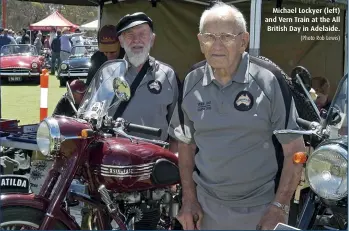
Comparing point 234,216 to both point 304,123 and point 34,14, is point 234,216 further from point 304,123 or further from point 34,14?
point 34,14

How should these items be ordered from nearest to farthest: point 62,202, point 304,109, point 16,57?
point 62,202, point 304,109, point 16,57

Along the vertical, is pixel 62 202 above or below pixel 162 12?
below

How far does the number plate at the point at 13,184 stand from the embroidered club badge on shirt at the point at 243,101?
156 cm

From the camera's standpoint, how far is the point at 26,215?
2.65 meters

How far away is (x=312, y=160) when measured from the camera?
7.39 feet

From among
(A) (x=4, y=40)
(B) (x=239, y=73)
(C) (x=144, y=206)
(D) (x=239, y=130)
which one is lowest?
(C) (x=144, y=206)

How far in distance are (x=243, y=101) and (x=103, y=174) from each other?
0.87 metres

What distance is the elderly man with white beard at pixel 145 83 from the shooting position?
3434 mm

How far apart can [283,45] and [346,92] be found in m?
5.53

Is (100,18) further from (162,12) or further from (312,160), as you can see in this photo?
(312,160)

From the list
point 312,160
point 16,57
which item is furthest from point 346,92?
point 16,57

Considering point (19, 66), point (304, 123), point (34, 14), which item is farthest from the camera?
point (34, 14)

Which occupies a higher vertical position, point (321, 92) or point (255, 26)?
point (255, 26)

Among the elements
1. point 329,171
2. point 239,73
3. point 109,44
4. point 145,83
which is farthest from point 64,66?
point 329,171
